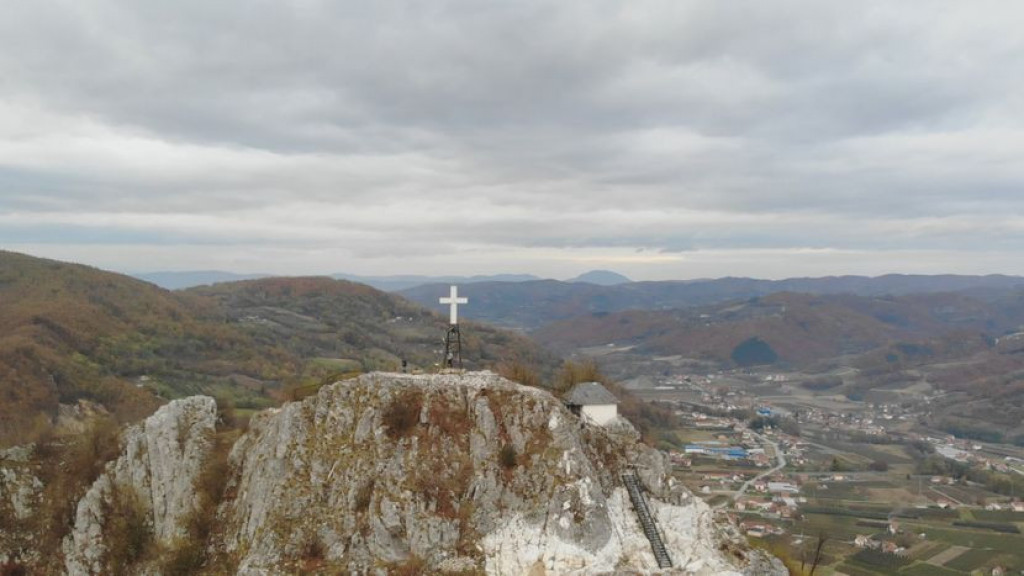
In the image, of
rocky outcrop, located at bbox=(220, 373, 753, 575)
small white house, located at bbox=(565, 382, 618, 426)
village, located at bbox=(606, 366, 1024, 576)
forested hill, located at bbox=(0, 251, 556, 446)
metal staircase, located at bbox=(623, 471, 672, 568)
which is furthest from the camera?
forested hill, located at bbox=(0, 251, 556, 446)

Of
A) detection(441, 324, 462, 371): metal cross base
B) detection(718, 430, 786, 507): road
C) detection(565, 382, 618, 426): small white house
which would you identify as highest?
detection(441, 324, 462, 371): metal cross base

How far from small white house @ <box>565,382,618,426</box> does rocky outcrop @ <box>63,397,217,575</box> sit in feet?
70.0

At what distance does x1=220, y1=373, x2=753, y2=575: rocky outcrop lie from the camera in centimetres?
3150

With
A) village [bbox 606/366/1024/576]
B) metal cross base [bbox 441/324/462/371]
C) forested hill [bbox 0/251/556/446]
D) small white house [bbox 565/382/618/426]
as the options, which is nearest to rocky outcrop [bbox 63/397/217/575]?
forested hill [bbox 0/251/556/446]

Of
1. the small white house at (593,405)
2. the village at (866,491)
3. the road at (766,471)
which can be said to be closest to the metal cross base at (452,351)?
the small white house at (593,405)

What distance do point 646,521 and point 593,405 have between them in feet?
26.8

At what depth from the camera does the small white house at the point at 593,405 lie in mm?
40188

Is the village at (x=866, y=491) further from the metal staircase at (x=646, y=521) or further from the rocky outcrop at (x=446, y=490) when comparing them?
the rocky outcrop at (x=446, y=490)

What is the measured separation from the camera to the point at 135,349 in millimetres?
130375

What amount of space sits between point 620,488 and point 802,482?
11761 cm

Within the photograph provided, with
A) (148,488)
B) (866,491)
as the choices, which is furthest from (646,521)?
(866,491)

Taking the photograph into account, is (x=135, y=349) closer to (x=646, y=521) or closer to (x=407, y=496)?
(x=407, y=496)

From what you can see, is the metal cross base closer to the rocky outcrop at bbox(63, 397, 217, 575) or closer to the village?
the rocky outcrop at bbox(63, 397, 217, 575)

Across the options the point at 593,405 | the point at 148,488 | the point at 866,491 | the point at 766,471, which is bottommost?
the point at 866,491
